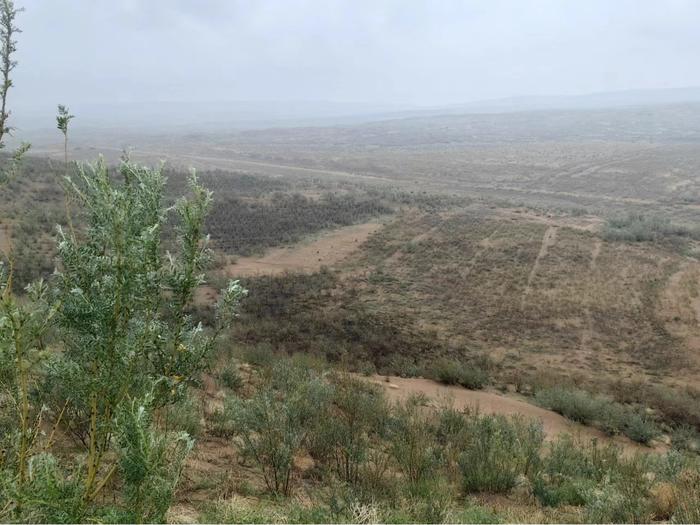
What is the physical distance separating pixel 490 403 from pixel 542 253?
1775 centimetres

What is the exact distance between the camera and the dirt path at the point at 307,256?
25.7 meters

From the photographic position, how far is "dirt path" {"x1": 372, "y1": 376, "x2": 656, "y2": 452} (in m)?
10.7

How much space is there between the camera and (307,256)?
28.3 metres

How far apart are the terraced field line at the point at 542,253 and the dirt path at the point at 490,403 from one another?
8.65 meters

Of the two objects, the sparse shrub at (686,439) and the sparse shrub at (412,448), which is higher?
the sparse shrub at (412,448)

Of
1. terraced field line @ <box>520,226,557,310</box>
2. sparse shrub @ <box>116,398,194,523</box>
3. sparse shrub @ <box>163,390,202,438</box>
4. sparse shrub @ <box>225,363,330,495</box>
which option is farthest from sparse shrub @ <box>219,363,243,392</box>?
terraced field line @ <box>520,226,557,310</box>

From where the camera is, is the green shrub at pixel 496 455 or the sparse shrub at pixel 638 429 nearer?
the green shrub at pixel 496 455

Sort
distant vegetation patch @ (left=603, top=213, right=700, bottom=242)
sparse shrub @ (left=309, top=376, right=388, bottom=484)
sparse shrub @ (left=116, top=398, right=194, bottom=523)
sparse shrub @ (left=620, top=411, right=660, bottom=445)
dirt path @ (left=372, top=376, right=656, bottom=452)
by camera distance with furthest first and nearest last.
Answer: distant vegetation patch @ (left=603, top=213, right=700, bottom=242)
dirt path @ (left=372, top=376, right=656, bottom=452)
sparse shrub @ (left=620, top=411, right=660, bottom=445)
sparse shrub @ (left=309, top=376, right=388, bottom=484)
sparse shrub @ (left=116, top=398, right=194, bottom=523)

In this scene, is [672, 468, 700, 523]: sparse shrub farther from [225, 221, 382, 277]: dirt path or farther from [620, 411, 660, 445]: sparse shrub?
[225, 221, 382, 277]: dirt path

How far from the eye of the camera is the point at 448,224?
35.1 m

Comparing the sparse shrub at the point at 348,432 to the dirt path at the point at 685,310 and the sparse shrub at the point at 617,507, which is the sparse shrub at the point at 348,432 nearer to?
the sparse shrub at the point at 617,507

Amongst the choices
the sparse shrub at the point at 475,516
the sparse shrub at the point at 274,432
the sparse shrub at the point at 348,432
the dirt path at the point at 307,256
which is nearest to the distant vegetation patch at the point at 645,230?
the dirt path at the point at 307,256

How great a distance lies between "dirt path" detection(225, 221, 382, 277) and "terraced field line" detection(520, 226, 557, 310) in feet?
32.4

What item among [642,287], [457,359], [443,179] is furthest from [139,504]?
[443,179]
